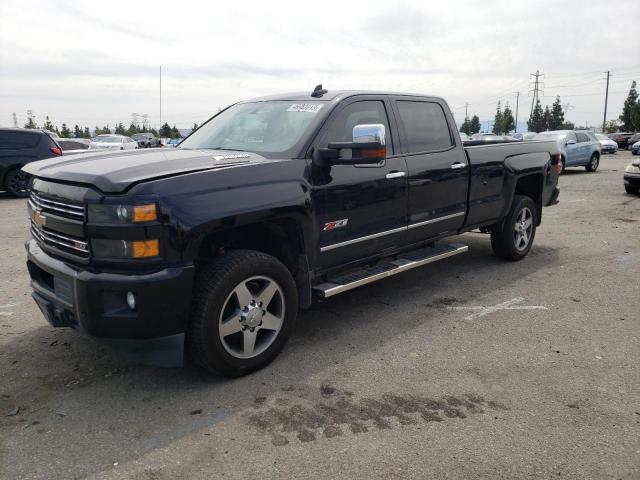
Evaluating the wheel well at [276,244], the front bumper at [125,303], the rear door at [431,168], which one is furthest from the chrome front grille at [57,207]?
the rear door at [431,168]

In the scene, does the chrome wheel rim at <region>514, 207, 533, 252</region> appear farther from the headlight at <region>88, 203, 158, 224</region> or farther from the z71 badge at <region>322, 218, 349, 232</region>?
the headlight at <region>88, 203, 158, 224</region>

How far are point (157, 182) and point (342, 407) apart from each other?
1.73m

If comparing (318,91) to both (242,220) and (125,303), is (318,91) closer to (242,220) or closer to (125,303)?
(242,220)

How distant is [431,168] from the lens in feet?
16.2

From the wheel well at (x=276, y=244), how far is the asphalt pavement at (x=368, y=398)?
58cm

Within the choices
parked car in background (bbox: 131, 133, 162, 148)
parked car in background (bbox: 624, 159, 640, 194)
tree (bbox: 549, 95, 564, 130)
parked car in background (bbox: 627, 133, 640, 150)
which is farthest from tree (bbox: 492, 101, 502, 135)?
parked car in background (bbox: 624, 159, 640, 194)

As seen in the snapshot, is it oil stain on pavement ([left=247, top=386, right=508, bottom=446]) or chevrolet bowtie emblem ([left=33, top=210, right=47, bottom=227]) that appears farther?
chevrolet bowtie emblem ([left=33, top=210, right=47, bottom=227])

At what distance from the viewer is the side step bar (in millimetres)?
4129

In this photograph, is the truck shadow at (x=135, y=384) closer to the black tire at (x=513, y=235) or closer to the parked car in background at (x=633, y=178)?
the black tire at (x=513, y=235)

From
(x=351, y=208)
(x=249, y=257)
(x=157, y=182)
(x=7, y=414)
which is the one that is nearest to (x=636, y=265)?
(x=351, y=208)

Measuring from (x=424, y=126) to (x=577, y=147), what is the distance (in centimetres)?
1619

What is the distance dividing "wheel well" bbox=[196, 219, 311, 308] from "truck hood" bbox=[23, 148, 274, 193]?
18.5 inches

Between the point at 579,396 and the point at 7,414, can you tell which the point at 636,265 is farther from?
the point at 7,414

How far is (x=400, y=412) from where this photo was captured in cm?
320
